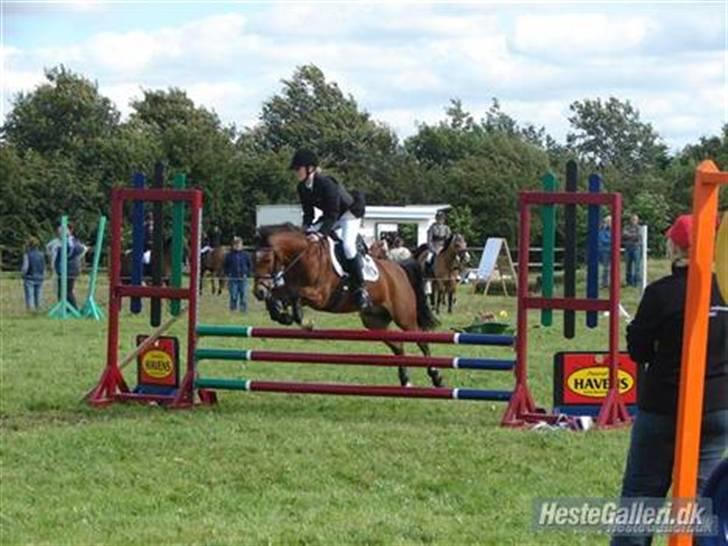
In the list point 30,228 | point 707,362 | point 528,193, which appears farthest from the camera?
point 30,228

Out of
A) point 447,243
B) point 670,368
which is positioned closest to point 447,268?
point 447,243

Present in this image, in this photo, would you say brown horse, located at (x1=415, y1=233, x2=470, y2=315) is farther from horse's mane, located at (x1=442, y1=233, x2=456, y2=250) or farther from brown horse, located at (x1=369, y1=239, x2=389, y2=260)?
brown horse, located at (x1=369, y1=239, x2=389, y2=260)

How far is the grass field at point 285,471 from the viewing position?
8391 mm

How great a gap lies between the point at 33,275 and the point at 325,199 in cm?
1650

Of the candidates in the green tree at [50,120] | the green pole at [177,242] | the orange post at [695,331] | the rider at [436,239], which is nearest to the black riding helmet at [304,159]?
the green pole at [177,242]

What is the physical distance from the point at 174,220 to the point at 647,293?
8.48 metres

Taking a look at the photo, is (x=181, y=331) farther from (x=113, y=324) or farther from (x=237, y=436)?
(x=237, y=436)

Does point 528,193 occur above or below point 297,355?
above

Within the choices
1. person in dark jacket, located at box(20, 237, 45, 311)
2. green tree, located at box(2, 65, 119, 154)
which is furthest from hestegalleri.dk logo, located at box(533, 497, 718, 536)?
green tree, located at box(2, 65, 119, 154)

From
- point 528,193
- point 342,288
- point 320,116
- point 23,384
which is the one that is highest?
point 320,116

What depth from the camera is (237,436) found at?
11.6 m

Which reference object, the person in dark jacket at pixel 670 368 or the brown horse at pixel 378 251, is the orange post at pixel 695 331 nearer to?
the person in dark jacket at pixel 670 368

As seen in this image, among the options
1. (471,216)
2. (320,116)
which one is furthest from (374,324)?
(320,116)

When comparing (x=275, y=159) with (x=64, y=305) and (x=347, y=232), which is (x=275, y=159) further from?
(x=347, y=232)
